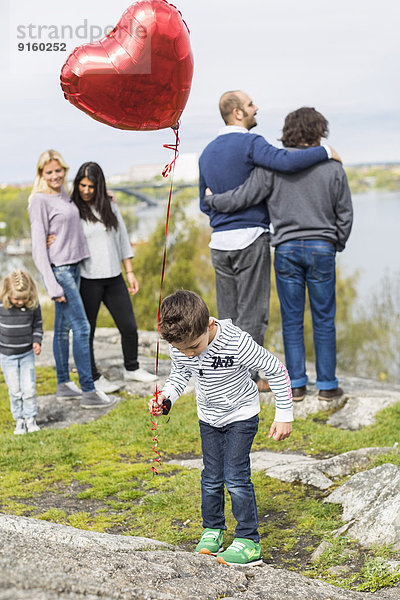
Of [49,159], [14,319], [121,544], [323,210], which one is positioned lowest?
[121,544]

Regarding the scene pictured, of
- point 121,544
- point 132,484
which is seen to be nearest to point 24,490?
point 132,484

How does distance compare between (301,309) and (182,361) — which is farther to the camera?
(301,309)

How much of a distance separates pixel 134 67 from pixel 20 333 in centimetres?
264

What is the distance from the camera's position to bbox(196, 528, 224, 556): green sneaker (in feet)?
11.0

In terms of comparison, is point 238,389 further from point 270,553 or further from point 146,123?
point 146,123

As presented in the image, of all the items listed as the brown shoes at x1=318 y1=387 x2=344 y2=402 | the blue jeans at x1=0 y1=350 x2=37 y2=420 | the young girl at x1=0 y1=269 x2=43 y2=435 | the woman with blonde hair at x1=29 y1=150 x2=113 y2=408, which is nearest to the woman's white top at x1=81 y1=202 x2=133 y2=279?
the woman with blonde hair at x1=29 y1=150 x2=113 y2=408

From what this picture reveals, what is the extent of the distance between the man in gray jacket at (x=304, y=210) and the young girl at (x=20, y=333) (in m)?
1.65

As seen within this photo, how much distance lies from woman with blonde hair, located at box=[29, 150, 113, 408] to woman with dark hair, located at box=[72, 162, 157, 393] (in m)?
0.14

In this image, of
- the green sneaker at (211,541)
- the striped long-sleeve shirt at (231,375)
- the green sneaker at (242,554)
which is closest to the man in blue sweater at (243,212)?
the striped long-sleeve shirt at (231,375)

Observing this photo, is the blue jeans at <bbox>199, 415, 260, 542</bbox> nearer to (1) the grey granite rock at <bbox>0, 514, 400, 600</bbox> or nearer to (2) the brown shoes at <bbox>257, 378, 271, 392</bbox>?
(1) the grey granite rock at <bbox>0, 514, 400, 600</bbox>

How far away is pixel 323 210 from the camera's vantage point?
18.4ft

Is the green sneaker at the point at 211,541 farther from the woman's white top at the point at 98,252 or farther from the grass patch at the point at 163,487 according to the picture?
the woman's white top at the point at 98,252

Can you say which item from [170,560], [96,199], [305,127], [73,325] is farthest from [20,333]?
[170,560]

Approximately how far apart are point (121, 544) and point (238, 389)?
0.87 metres
